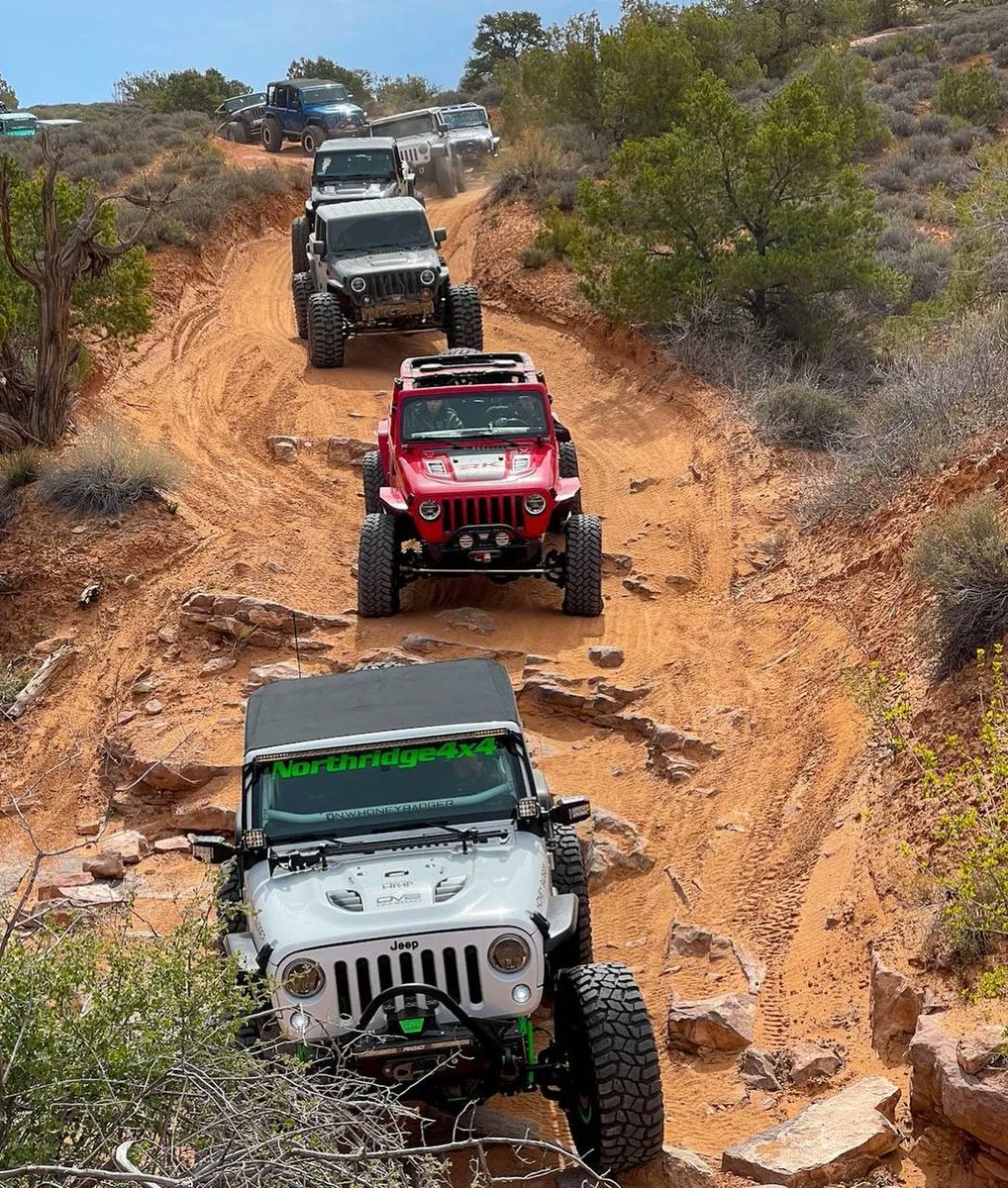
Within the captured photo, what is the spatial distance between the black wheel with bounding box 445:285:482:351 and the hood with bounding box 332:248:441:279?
48 centimetres

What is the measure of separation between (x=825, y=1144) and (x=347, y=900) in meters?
2.01

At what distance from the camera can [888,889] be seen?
281 inches

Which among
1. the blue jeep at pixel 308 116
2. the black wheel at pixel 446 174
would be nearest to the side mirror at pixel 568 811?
the black wheel at pixel 446 174

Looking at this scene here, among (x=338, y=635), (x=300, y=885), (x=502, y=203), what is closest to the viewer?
(x=300, y=885)

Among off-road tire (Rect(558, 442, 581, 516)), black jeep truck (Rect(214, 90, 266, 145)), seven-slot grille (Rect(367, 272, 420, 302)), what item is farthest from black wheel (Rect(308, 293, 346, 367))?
black jeep truck (Rect(214, 90, 266, 145))

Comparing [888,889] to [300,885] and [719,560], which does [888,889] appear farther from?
[719,560]

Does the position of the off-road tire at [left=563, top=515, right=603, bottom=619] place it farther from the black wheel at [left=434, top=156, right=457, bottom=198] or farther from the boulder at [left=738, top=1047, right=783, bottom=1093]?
the black wheel at [left=434, top=156, right=457, bottom=198]

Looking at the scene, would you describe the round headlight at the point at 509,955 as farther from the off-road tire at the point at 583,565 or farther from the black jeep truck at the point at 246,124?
the black jeep truck at the point at 246,124

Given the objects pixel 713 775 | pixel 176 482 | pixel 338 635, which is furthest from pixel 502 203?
pixel 713 775

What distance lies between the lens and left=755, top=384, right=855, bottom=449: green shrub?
14.4 m

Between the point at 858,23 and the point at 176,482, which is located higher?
the point at 858,23

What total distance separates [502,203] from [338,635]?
588 inches

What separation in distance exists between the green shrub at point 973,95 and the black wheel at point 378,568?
71.3 feet

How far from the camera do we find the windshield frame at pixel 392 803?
20.2 ft
